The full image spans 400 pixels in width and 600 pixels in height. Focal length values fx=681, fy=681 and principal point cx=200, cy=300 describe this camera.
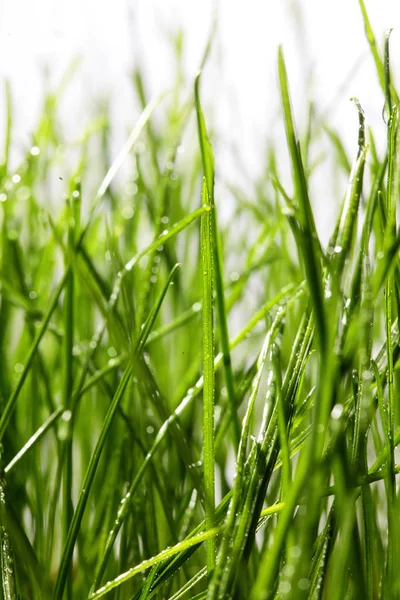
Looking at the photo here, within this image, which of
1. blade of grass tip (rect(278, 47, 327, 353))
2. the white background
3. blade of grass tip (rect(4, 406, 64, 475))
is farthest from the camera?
the white background

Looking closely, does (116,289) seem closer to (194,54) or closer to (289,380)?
(289,380)

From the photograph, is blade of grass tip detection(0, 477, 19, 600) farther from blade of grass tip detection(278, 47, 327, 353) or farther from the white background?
the white background

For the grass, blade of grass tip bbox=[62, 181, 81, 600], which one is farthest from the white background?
blade of grass tip bbox=[62, 181, 81, 600]

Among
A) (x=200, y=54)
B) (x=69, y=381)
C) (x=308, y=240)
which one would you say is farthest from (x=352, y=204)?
(x=200, y=54)

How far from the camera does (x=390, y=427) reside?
0.21 meters

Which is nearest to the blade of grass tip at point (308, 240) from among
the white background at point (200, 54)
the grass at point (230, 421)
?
the grass at point (230, 421)

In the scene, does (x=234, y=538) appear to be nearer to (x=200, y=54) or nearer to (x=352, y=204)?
(x=352, y=204)

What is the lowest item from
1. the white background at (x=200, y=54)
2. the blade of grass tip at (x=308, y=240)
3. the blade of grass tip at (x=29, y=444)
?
the blade of grass tip at (x=29, y=444)

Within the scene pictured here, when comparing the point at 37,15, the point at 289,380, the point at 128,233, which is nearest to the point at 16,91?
the point at 37,15

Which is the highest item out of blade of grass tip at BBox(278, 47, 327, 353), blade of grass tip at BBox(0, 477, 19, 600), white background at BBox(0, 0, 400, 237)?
white background at BBox(0, 0, 400, 237)

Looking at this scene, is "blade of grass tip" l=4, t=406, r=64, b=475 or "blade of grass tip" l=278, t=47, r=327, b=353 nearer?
"blade of grass tip" l=278, t=47, r=327, b=353

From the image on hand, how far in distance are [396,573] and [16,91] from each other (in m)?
0.75

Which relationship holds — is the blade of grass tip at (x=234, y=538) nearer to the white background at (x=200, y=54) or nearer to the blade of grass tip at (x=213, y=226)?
the blade of grass tip at (x=213, y=226)

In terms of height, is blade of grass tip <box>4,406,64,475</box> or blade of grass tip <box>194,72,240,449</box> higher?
blade of grass tip <box>194,72,240,449</box>
